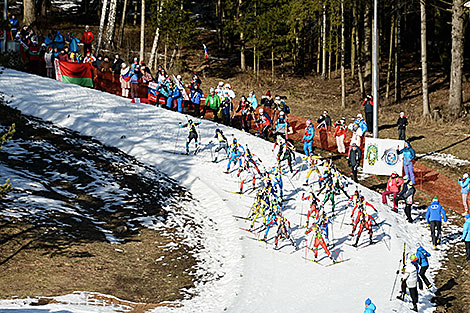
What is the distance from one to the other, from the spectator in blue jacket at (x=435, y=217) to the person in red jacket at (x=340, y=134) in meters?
7.75

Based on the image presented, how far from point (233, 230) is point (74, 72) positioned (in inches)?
595

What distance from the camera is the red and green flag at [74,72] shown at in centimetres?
3094

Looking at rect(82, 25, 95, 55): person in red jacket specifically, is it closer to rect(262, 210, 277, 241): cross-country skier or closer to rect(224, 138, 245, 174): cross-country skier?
rect(224, 138, 245, 174): cross-country skier

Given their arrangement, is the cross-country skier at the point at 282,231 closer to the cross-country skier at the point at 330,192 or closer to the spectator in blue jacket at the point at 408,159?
the cross-country skier at the point at 330,192

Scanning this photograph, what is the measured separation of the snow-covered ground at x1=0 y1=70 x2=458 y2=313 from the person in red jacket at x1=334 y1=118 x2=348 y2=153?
3.09 meters

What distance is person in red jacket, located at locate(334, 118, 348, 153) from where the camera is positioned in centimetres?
2685

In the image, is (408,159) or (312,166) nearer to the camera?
(408,159)

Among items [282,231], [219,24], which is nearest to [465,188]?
[282,231]

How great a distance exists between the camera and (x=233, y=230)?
20078mm

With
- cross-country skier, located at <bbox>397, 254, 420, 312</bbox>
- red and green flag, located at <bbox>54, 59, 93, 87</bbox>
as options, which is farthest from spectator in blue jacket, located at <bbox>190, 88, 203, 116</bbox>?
cross-country skier, located at <bbox>397, 254, 420, 312</bbox>

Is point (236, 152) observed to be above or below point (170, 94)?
below

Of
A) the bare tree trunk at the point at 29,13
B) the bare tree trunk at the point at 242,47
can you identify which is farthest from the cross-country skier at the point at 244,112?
the bare tree trunk at the point at 242,47

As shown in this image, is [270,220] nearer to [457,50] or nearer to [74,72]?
[74,72]

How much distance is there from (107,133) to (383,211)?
12486mm
